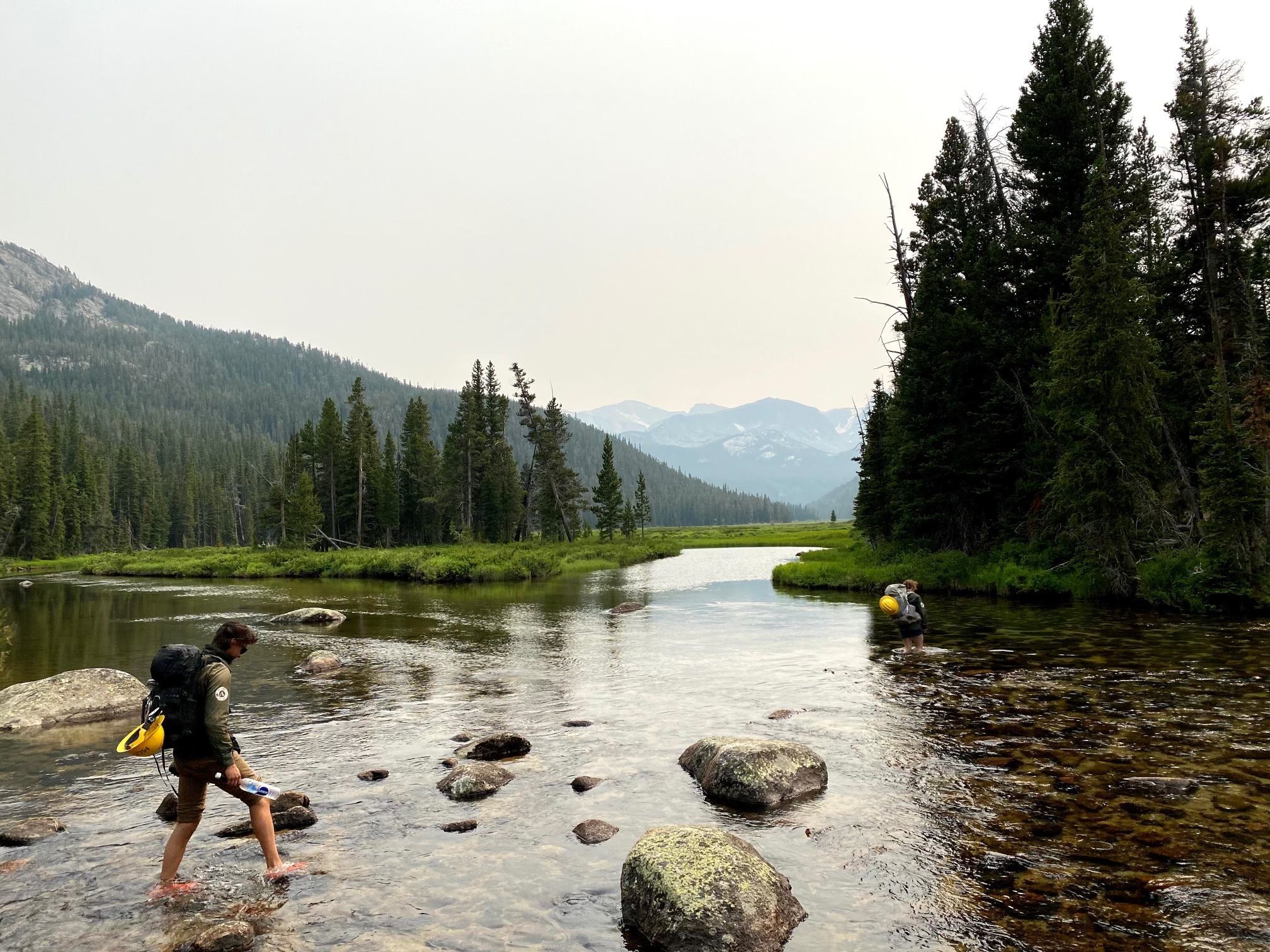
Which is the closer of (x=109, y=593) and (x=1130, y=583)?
(x=1130, y=583)

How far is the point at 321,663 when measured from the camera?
22.2 m

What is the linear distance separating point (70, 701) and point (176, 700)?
11.8m

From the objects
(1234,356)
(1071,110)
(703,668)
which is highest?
(1071,110)

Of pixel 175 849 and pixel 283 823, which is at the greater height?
pixel 175 849

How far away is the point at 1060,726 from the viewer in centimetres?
1372

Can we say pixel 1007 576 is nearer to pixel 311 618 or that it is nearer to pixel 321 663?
pixel 321 663

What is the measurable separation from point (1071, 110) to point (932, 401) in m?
16.3

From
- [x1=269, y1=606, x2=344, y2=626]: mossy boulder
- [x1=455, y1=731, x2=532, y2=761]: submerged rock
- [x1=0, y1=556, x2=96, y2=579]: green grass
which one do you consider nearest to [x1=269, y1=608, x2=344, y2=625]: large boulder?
[x1=269, y1=606, x2=344, y2=626]: mossy boulder

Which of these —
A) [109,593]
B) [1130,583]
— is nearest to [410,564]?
[109,593]

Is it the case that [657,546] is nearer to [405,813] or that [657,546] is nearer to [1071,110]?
[1071,110]

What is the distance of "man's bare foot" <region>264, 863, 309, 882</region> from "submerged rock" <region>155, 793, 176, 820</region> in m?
2.92

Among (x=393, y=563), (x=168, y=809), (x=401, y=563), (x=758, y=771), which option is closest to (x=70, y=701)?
(x=168, y=809)

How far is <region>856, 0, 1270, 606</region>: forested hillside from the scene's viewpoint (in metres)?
28.8

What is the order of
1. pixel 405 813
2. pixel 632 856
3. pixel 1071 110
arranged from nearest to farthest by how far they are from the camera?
pixel 632 856
pixel 405 813
pixel 1071 110
